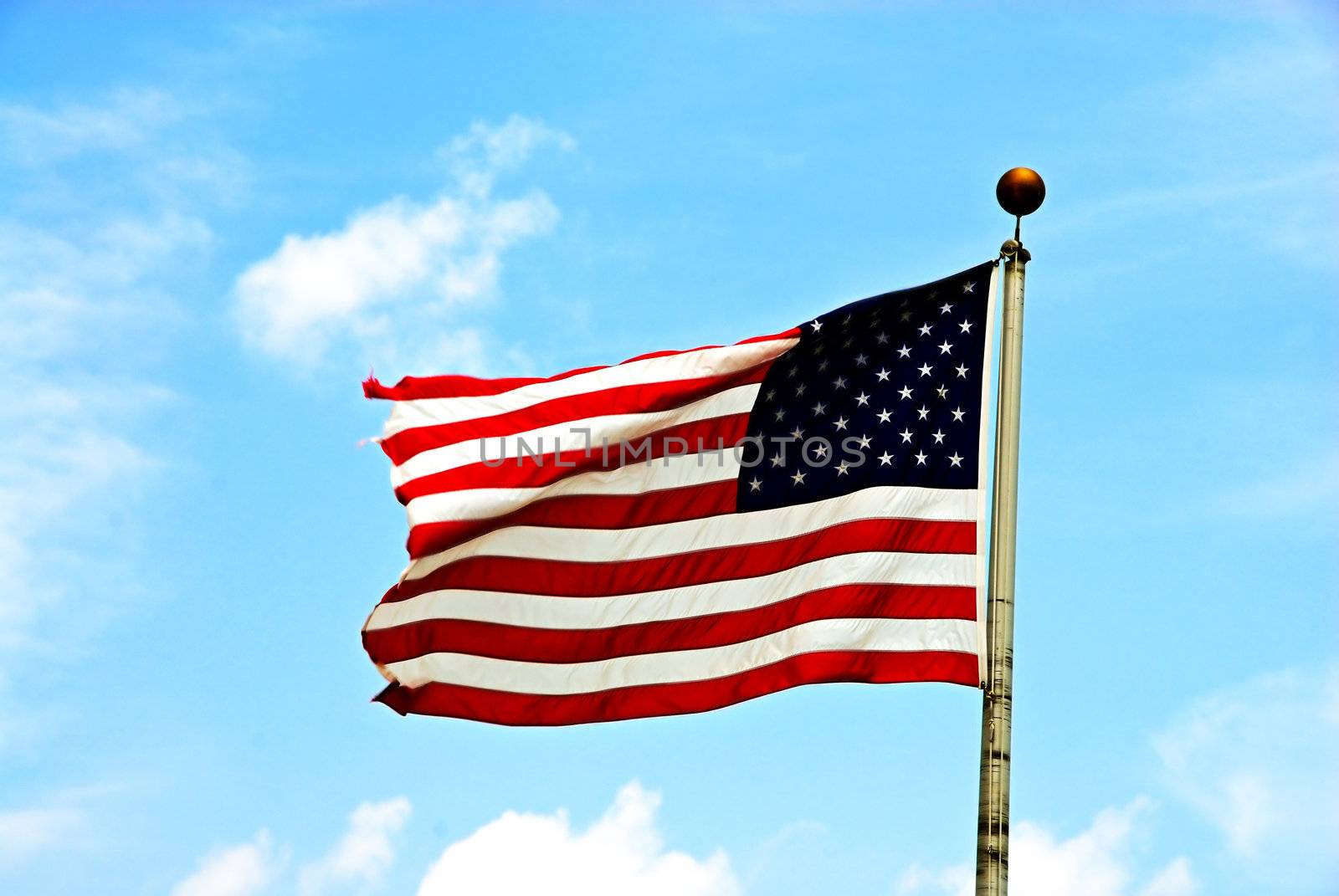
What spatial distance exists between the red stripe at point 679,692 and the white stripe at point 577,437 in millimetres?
2109

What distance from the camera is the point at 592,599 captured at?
1619cm

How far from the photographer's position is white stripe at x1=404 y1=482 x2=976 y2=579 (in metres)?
14.8

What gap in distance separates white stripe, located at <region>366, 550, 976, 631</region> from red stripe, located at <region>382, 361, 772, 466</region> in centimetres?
146

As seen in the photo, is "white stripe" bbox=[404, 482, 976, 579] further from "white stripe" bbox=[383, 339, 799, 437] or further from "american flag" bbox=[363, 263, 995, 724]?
"white stripe" bbox=[383, 339, 799, 437]

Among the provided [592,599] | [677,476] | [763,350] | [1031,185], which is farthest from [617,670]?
[1031,185]

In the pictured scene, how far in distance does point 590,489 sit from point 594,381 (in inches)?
40.1

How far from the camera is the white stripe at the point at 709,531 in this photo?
14.8 m

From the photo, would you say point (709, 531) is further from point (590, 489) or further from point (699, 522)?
point (590, 489)

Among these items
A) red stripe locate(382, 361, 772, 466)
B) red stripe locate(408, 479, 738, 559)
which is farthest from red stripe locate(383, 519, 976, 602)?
red stripe locate(382, 361, 772, 466)

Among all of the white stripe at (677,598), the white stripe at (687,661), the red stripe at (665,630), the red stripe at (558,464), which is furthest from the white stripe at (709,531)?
the white stripe at (687,661)

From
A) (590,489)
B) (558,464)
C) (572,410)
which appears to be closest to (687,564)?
(590,489)

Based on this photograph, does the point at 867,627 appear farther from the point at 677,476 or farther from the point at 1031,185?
the point at 1031,185

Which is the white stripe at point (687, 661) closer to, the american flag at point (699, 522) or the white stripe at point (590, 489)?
the american flag at point (699, 522)

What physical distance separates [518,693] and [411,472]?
232cm
